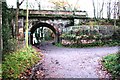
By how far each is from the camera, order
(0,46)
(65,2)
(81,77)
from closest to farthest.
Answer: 1. (0,46)
2. (81,77)
3. (65,2)

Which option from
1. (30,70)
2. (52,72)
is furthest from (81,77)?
(30,70)

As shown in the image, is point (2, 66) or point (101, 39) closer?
point (2, 66)

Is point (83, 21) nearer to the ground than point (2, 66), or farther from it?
farther from it

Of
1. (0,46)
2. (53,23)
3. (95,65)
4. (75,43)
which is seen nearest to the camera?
(0,46)

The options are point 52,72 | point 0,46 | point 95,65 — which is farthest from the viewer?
point 95,65

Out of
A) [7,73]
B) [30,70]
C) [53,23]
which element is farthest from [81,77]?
[53,23]

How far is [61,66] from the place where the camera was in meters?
11.6

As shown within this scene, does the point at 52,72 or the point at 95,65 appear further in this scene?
the point at 95,65

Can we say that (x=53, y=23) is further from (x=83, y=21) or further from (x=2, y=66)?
(x=2, y=66)

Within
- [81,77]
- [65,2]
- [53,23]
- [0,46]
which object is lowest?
[81,77]

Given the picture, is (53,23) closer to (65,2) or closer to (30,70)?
(65,2)

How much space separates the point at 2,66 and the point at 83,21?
1840cm

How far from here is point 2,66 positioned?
8445mm

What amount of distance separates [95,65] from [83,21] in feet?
49.1
